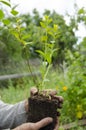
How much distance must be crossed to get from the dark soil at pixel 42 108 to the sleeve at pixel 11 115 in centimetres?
30

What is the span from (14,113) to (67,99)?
8.61ft

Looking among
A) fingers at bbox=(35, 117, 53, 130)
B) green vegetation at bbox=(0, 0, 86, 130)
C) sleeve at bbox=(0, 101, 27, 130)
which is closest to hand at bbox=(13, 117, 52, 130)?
fingers at bbox=(35, 117, 53, 130)

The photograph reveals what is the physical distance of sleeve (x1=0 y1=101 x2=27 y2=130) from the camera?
6.64 feet

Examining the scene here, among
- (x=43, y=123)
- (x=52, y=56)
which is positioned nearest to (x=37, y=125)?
(x=43, y=123)

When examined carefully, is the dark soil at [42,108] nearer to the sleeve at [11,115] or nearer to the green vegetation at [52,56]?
the green vegetation at [52,56]

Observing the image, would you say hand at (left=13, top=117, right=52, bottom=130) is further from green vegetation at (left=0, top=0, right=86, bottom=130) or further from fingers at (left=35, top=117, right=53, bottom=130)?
green vegetation at (left=0, top=0, right=86, bottom=130)

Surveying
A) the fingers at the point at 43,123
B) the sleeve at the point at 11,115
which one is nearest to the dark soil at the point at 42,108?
the fingers at the point at 43,123

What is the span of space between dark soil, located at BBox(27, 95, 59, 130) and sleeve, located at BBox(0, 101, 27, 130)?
30cm

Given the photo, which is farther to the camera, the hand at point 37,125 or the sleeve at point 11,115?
Result: the sleeve at point 11,115

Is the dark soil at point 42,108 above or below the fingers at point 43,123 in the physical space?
above

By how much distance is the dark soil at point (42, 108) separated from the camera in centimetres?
168

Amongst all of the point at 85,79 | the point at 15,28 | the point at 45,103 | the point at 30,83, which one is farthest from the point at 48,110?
the point at 30,83

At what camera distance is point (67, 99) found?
4645 mm

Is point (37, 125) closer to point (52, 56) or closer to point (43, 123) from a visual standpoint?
point (43, 123)
